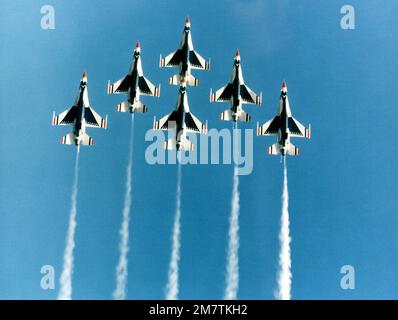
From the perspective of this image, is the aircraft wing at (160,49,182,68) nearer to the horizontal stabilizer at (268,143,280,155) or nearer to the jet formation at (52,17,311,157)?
the jet formation at (52,17,311,157)

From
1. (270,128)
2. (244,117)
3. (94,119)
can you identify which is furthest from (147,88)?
(270,128)

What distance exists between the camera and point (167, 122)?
250ft

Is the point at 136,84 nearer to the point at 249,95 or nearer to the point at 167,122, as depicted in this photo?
the point at 167,122

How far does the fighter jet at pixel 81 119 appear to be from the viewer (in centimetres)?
7388

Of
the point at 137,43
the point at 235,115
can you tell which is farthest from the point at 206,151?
the point at 137,43

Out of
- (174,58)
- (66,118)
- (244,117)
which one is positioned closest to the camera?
(66,118)

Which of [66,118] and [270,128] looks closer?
[270,128]

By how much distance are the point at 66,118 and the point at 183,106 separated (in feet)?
53.4

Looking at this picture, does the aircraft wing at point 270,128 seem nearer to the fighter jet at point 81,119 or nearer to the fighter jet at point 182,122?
the fighter jet at point 182,122

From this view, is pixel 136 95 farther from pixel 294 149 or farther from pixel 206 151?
pixel 294 149

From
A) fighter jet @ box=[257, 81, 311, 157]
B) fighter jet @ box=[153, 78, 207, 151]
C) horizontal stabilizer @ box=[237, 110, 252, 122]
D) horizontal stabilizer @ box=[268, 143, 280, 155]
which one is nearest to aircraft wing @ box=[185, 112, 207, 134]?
fighter jet @ box=[153, 78, 207, 151]

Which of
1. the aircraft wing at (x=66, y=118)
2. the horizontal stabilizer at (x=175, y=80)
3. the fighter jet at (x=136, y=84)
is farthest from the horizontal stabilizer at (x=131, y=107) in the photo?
the aircraft wing at (x=66, y=118)

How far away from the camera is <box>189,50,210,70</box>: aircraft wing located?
80.2 m
